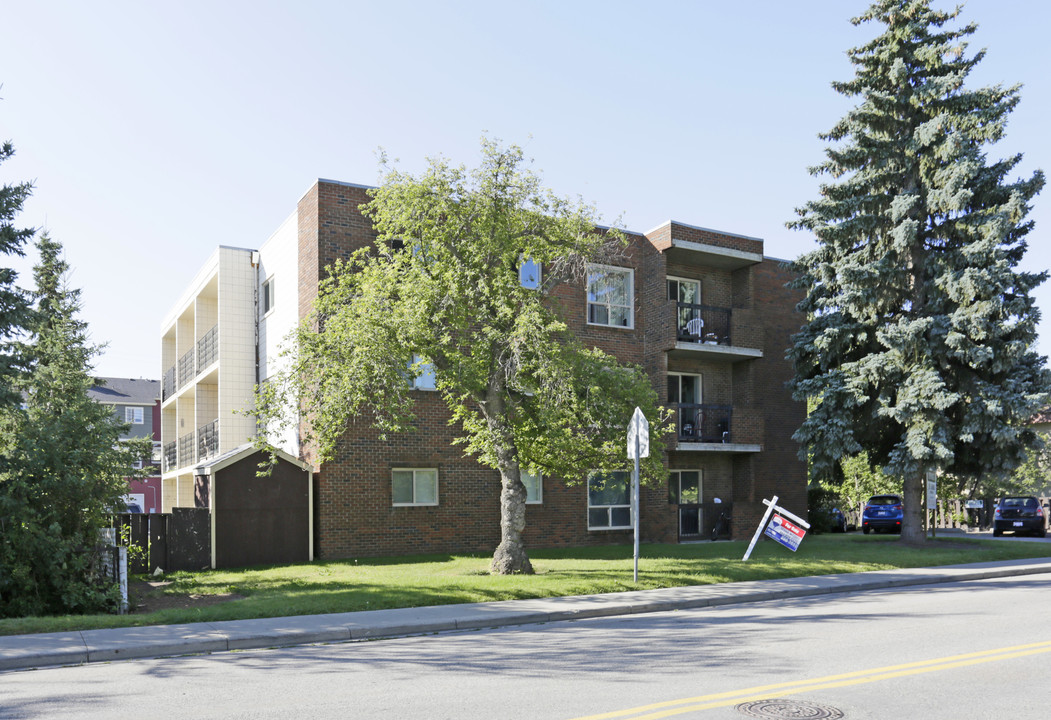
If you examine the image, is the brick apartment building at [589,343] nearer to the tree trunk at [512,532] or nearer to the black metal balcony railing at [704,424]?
the black metal balcony railing at [704,424]

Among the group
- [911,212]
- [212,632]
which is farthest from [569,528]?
[212,632]

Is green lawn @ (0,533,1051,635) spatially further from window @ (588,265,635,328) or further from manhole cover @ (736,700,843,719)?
manhole cover @ (736,700,843,719)

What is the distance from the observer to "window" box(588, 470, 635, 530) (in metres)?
23.6

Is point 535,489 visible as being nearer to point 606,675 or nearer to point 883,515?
point 606,675

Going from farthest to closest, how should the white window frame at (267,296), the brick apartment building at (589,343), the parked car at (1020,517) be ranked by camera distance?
1. the parked car at (1020,517)
2. the white window frame at (267,296)
3. the brick apartment building at (589,343)

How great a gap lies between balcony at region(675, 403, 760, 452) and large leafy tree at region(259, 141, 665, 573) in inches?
313

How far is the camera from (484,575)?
50.1 feet

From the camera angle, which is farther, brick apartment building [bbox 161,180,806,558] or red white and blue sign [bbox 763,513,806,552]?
brick apartment building [bbox 161,180,806,558]

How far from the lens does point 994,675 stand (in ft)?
24.5

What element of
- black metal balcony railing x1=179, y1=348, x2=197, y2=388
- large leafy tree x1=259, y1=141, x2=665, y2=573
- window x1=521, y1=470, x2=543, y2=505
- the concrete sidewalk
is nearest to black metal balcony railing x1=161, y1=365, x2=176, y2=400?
Answer: black metal balcony railing x1=179, y1=348, x2=197, y2=388

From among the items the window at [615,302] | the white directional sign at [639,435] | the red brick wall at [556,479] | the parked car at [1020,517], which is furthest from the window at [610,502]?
the parked car at [1020,517]

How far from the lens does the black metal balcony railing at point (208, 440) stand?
24453mm

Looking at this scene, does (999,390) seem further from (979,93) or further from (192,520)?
(192,520)

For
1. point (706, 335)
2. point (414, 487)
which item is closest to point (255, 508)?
point (414, 487)
